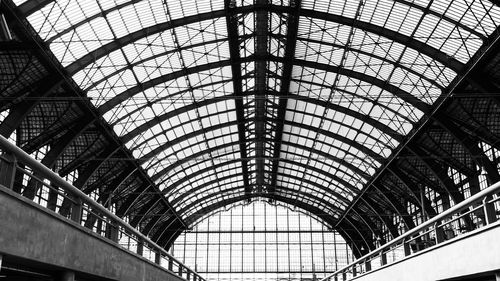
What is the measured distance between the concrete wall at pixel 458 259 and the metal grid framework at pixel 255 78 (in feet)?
57.1

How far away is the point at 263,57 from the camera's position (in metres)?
36.4

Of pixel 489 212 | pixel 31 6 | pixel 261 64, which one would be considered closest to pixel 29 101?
pixel 31 6

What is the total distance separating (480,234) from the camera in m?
8.52

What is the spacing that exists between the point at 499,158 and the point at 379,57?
11.2 meters

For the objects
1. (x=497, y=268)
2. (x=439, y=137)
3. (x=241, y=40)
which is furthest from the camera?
(x=439, y=137)

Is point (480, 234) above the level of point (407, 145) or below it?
below

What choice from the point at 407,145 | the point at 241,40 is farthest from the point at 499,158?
the point at 241,40

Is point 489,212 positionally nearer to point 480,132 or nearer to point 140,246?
point 140,246

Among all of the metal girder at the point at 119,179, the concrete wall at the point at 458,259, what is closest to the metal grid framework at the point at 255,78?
the metal girder at the point at 119,179

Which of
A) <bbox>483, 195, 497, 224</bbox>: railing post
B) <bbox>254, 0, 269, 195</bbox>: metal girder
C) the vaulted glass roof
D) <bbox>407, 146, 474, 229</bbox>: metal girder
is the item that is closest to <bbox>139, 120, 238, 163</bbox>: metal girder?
the vaulted glass roof

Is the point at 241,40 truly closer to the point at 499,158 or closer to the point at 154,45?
the point at 154,45

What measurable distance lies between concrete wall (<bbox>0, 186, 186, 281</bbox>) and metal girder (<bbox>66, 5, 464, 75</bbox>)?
21177mm

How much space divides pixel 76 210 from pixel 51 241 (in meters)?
1.44

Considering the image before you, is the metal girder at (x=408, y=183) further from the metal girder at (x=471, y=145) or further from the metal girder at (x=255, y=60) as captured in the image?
the metal girder at (x=255, y=60)
